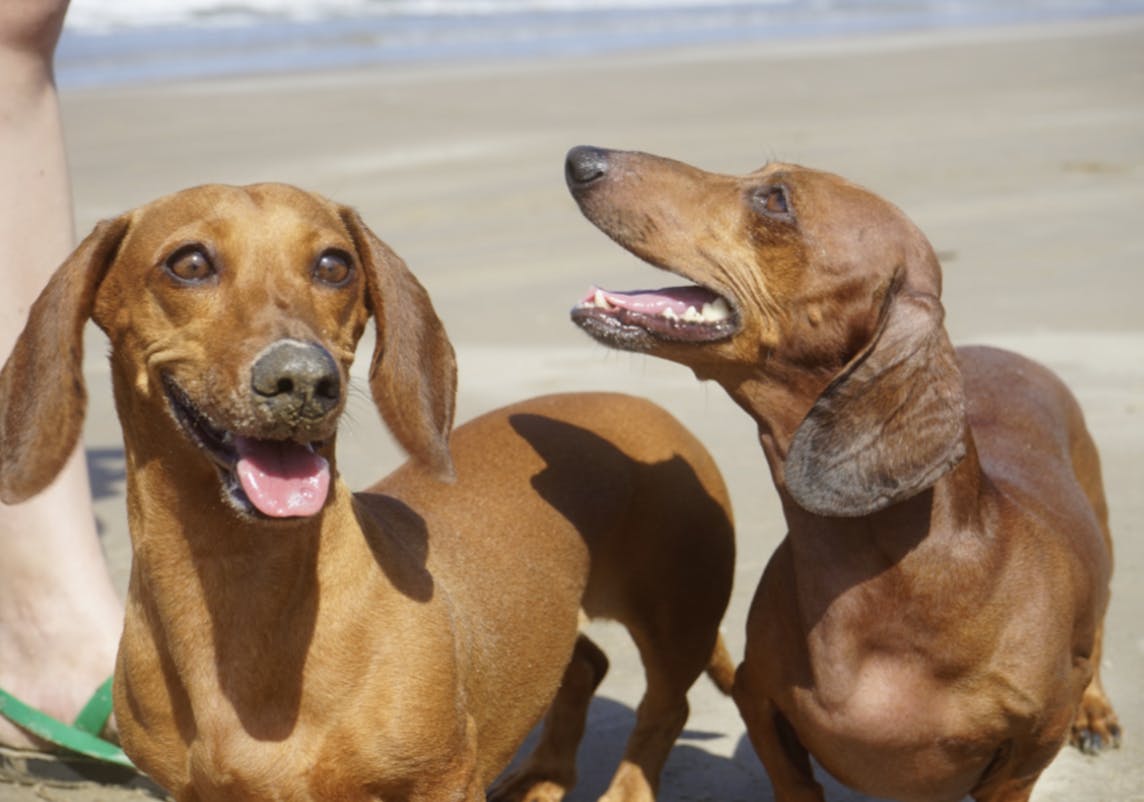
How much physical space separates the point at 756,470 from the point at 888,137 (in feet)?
25.3

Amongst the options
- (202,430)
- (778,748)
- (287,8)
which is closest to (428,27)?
(287,8)

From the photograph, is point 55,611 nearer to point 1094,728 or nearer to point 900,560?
point 900,560

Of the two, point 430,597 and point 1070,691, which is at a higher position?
point 430,597

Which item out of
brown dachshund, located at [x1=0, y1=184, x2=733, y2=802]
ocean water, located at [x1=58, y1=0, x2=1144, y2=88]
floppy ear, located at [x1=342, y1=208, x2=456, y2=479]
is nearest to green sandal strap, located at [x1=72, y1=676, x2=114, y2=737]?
brown dachshund, located at [x1=0, y1=184, x2=733, y2=802]

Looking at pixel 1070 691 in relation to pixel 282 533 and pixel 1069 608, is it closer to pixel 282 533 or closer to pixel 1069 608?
pixel 1069 608

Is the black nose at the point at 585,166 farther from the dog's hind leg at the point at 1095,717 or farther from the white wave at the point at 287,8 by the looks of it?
the white wave at the point at 287,8

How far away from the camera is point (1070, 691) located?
12.2 ft

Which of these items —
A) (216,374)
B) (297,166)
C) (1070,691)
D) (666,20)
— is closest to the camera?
(216,374)

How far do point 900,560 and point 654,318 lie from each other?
70cm

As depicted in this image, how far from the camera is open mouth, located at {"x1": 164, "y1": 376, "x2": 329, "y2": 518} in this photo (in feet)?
9.87

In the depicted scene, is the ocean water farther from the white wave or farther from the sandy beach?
the sandy beach

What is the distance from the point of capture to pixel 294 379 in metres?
2.88

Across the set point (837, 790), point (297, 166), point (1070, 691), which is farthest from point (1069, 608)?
point (297, 166)

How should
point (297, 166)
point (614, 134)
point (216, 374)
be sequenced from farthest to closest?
point (614, 134) → point (297, 166) → point (216, 374)
